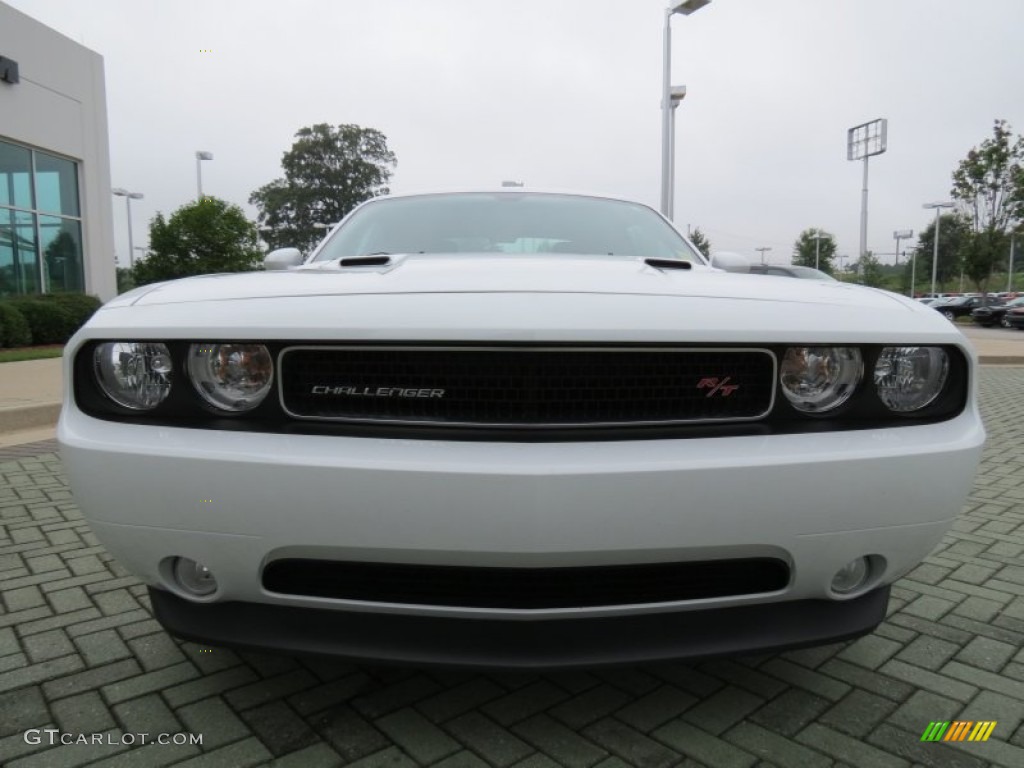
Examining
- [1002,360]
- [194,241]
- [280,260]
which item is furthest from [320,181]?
[280,260]

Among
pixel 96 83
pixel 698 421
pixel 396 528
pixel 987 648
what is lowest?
pixel 987 648

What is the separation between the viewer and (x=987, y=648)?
2219mm

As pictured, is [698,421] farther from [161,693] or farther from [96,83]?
[96,83]

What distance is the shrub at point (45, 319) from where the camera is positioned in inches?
525

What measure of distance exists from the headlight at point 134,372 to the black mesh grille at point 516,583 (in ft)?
1.53

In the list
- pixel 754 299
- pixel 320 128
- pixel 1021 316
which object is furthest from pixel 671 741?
pixel 320 128

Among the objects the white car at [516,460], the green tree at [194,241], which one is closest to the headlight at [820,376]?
the white car at [516,460]

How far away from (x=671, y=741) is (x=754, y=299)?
3.45 ft

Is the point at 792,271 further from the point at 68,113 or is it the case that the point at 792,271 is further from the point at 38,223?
the point at 68,113

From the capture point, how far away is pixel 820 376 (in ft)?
5.35

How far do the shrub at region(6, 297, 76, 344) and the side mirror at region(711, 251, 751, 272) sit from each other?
13812mm

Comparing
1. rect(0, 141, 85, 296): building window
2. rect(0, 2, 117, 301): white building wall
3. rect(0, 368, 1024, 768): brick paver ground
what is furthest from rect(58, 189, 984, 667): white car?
rect(0, 2, 117, 301): white building wall

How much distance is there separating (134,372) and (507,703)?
121 cm

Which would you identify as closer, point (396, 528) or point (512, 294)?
point (396, 528)
